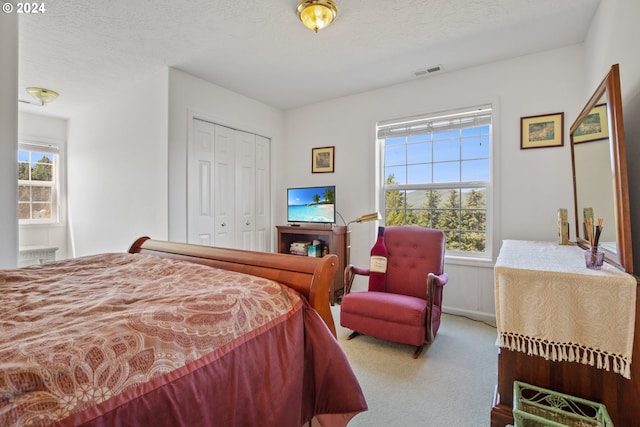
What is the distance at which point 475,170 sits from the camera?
3.18 metres

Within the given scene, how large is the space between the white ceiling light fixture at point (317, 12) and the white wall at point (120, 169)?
177 cm

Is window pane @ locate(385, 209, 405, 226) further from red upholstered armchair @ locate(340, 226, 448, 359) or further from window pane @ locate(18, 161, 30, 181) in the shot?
window pane @ locate(18, 161, 30, 181)

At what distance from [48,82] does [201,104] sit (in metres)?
1.77

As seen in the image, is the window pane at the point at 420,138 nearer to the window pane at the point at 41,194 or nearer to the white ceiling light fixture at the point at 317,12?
the white ceiling light fixture at the point at 317,12

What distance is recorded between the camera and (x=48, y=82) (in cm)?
338

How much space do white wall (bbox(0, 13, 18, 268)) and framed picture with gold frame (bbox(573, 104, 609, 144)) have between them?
142 inches

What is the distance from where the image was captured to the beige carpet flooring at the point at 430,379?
165 centimetres

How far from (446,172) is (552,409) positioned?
2.43 m

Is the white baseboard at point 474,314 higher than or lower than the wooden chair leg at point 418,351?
higher

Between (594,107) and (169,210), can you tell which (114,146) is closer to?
(169,210)

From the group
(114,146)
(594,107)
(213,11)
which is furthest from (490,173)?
(114,146)

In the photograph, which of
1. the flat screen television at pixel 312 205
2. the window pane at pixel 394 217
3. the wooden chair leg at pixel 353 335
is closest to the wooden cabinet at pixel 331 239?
the flat screen television at pixel 312 205

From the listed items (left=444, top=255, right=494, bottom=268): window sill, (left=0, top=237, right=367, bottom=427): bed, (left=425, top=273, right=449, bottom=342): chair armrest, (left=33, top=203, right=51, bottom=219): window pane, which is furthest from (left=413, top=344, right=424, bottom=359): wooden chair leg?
(left=33, top=203, right=51, bottom=219): window pane

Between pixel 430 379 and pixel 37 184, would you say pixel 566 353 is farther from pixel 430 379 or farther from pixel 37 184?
pixel 37 184
